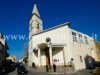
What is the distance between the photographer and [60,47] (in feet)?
101

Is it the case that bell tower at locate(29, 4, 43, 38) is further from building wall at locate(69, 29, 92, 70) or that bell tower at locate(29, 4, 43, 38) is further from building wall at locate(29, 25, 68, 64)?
building wall at locate(69, 29, 92, 70)

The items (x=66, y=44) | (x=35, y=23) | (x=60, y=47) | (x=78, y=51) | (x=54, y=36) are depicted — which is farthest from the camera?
(x=35, y=23)

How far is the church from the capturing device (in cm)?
3005

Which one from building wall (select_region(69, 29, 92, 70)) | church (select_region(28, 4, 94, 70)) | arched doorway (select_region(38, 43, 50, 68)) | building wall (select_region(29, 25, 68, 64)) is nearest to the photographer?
church (select_region(28, 4, 94, 70))

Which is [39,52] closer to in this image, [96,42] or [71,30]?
[71,30]

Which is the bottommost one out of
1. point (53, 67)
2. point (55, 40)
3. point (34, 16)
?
point (53, 67)

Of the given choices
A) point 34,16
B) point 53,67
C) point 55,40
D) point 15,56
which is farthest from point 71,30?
point 15,56

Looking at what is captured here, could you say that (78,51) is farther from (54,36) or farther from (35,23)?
(35,23)

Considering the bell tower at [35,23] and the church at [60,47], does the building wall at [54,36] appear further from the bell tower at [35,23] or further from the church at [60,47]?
the bell tower at [35,23]

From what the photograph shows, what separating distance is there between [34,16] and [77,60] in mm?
21363

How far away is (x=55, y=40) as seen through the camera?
1248 inches

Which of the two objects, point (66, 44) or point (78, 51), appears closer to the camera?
point (66, 44)

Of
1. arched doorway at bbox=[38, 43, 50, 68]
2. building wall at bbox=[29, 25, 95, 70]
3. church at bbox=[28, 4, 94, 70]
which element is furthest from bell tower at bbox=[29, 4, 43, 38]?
arched doorway at bbox=[38, 43, 50, 68]

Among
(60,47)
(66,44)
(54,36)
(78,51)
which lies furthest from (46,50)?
(78,51)
